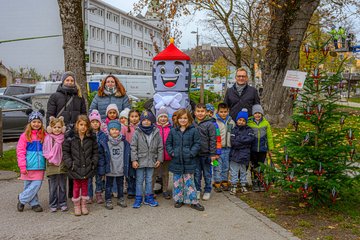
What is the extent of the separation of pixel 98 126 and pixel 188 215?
184 cm

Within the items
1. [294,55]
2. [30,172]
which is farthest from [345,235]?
[294,55]

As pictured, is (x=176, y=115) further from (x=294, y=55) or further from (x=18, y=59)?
(x=18, y=59)

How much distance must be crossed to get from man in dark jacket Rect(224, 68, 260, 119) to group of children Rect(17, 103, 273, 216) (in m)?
0.22

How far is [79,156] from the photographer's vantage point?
20.6ft

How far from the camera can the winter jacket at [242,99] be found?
7.64 m

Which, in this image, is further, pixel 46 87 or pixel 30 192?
pixel 46 87

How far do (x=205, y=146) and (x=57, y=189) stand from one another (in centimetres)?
227

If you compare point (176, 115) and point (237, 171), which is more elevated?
point (176, 115)

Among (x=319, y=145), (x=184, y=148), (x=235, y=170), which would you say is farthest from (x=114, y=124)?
(x=319, y=145)

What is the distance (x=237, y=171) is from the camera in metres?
7.48

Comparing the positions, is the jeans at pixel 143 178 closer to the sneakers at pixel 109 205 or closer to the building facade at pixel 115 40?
the sneakers at pixel 109 205

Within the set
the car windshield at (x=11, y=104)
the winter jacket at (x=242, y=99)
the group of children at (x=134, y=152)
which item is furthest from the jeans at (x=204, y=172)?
the car windshield at (x=11, y=104)

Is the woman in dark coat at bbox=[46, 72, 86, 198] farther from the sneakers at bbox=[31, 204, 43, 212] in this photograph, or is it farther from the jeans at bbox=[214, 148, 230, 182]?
the jeans at bbox=[214, 148, 230, 182]

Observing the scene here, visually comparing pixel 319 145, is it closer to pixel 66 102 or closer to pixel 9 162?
pixel 66 102
